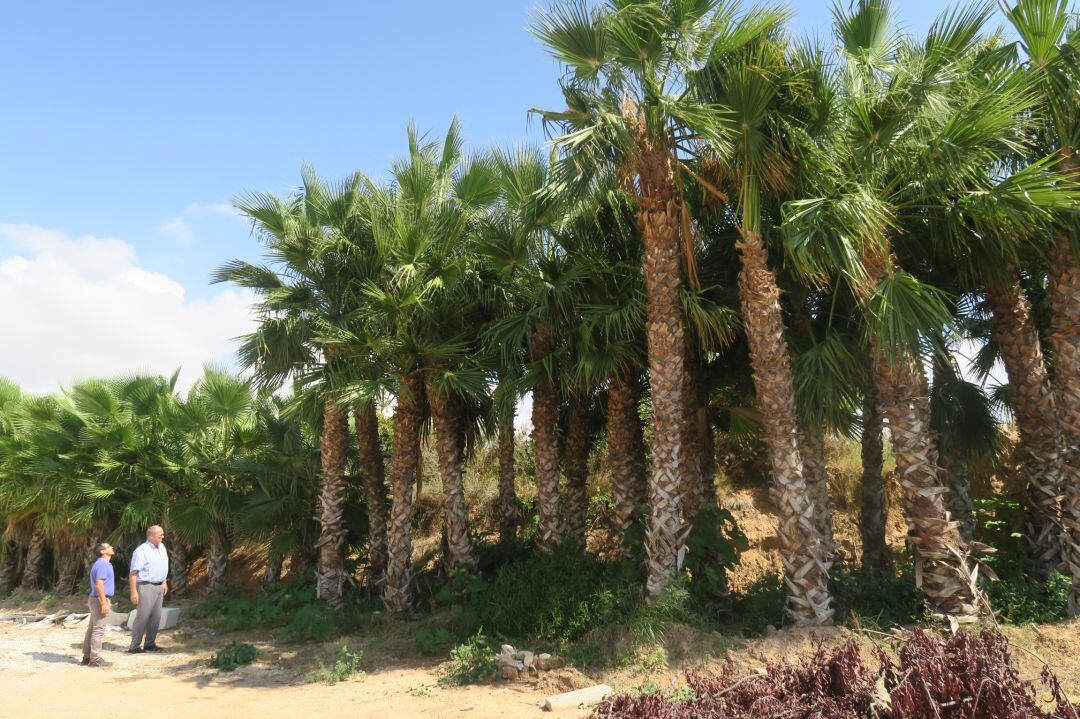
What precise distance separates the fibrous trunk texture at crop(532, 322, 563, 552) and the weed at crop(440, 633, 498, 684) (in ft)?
9.63

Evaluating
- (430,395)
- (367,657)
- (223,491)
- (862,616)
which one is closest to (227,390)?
(223,491)

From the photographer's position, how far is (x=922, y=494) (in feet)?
27.4

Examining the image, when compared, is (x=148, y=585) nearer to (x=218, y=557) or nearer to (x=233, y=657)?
(x=233, y=657)

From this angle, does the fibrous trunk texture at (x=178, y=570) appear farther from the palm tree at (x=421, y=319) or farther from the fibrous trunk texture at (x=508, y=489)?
the fibrous trunk texture at (x=508, y=489)

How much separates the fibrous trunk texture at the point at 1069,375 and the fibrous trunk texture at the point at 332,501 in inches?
442

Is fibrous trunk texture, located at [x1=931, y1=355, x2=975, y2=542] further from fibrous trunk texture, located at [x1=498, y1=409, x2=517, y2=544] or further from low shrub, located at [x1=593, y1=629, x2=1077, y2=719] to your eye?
low shrub, located at [x1=593, y1=629, x2=1077, y2=719]

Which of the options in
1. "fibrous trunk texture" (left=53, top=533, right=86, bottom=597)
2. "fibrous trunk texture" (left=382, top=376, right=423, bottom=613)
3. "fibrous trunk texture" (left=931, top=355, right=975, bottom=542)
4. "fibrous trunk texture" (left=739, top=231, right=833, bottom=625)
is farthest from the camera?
"fibrous trunk texture" (left=53, top=533, right=86, bottom=597)

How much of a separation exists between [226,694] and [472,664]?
9.77 ft

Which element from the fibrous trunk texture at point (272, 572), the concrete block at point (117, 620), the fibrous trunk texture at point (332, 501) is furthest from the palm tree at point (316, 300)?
the concrete block at point (117, 620)

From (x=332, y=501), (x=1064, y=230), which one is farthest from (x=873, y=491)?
(x=332, y=501)

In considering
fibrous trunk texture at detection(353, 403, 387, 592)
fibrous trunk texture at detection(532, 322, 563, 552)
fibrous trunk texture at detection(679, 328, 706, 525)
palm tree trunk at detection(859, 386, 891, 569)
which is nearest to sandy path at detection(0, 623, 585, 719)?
fibrous trunk texture at detection(532, 322, 563, 552)

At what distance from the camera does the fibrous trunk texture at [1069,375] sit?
8.51 meters

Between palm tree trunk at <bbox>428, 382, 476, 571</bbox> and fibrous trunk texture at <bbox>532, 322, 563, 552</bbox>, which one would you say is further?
palm tree trunk at <bbox>428, 382, 476, 571</bbox>

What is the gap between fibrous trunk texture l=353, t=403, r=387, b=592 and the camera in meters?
13.5
